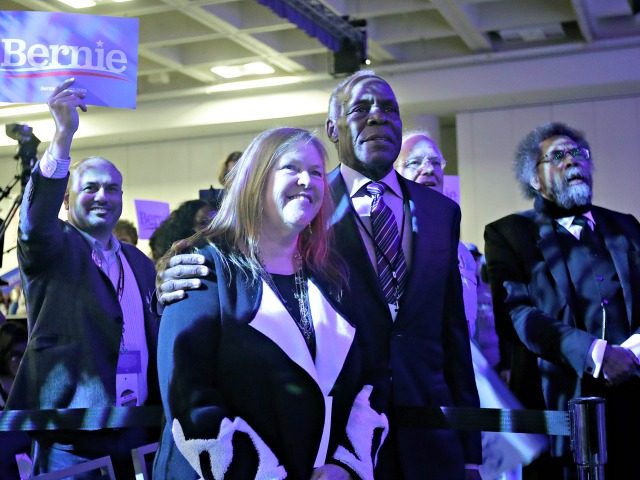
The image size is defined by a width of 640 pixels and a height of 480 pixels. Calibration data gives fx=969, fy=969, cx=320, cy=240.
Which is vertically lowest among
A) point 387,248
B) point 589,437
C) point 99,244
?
point 589,437

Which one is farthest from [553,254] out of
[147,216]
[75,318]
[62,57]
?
[147,216]

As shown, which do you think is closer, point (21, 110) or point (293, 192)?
point (293, 192)

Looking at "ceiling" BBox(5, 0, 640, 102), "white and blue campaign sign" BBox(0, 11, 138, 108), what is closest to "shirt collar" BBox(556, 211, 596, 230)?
"white and blue campaign sign" BBox(0, 11, 138, 108)

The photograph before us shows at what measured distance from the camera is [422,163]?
3.59 meters

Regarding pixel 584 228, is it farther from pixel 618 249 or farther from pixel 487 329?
pixel 487 329

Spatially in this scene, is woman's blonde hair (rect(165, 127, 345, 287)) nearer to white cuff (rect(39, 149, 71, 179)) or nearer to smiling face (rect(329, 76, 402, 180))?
smiling face (rect(329, 76, 402, 180))

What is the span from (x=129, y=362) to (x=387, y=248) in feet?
4.06

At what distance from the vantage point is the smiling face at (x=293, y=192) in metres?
2.05

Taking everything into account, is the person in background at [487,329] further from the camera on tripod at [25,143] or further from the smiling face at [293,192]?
the smiling face at [293,192]

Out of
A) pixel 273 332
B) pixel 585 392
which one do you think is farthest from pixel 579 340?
pixel 273 332

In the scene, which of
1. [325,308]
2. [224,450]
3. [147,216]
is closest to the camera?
[224,450]

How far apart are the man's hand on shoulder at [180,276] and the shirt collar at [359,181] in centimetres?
59

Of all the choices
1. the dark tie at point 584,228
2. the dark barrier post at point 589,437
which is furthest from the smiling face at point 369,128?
the dark tie at point 584,228

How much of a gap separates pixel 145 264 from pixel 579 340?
1587mm
